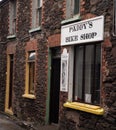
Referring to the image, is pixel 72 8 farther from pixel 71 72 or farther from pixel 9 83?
pixel 9 83

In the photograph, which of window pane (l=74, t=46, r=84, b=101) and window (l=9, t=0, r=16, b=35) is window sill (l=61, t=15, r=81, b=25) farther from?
window (l=9, t=0, r=16, b=35)

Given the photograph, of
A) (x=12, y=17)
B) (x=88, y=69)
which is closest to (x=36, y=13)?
(x=12, y=17)

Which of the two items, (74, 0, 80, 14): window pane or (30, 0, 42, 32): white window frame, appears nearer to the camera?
(74, 0, 80, 14): window pane

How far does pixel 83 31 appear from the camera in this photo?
39.4 feet

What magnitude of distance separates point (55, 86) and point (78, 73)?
87.5 inches

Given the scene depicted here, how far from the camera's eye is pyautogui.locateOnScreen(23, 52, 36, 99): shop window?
55.6 ft

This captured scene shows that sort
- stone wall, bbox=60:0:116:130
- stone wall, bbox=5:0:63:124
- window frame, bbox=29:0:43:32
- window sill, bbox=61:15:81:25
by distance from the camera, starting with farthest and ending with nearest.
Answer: window frame, bbox=29:0:43:32, stone wall, bbox=5:0:63:124, window sill, bbox=61:15:81:25, stone wall, bbox=60:0:116:130

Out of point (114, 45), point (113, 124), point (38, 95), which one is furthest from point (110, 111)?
point (38, 95)

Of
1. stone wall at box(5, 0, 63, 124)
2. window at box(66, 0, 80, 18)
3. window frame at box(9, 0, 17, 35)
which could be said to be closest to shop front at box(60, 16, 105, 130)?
window at box(66, 0, 80, 18)

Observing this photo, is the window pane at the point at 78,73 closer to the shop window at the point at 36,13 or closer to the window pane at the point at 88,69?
the window pane at the point at 88,69

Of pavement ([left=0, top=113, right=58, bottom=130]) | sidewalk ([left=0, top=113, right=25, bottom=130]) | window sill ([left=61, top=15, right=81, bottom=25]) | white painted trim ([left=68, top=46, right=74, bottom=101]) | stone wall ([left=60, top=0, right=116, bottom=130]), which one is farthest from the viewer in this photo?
sidewalk ([left=0, top=113, right=25, bottom=130])

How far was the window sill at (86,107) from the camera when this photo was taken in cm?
1100

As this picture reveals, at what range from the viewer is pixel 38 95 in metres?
15.9

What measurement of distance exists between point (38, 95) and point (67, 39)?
354 centimetres
